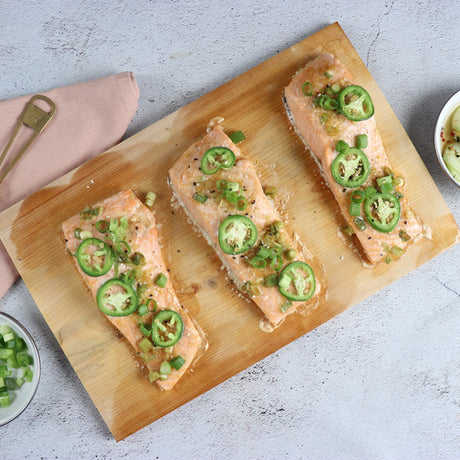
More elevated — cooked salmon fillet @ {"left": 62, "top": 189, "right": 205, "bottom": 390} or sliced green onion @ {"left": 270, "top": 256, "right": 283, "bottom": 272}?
cooked salmon fillet @ {"left": 62, "top": 189, "right": 205, "bottom": 390}

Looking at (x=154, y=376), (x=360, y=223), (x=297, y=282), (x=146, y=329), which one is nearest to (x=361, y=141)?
(x=360, y=223)

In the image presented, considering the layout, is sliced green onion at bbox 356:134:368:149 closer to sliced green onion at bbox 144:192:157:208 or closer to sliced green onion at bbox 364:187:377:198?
sliced green onion at bbox 364:187:377:198

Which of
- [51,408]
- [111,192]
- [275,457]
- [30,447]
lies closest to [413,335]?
[275,457]

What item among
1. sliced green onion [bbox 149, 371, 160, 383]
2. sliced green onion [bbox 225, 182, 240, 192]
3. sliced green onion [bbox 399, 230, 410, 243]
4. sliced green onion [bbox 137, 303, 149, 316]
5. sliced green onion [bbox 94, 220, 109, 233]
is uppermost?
sliced green onion [bbox 94, 220, 109, 233]

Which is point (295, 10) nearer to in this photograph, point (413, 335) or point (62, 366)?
point (413, 335)

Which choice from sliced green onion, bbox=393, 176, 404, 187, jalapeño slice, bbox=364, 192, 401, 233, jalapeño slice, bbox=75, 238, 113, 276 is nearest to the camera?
jalapeño slice, bbox=75, 238, 113, 276

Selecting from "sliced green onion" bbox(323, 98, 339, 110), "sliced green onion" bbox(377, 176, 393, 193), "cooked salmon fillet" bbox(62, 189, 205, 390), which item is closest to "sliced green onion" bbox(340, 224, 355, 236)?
"sliced green onion" bbox(377, 176, 393, 193)
